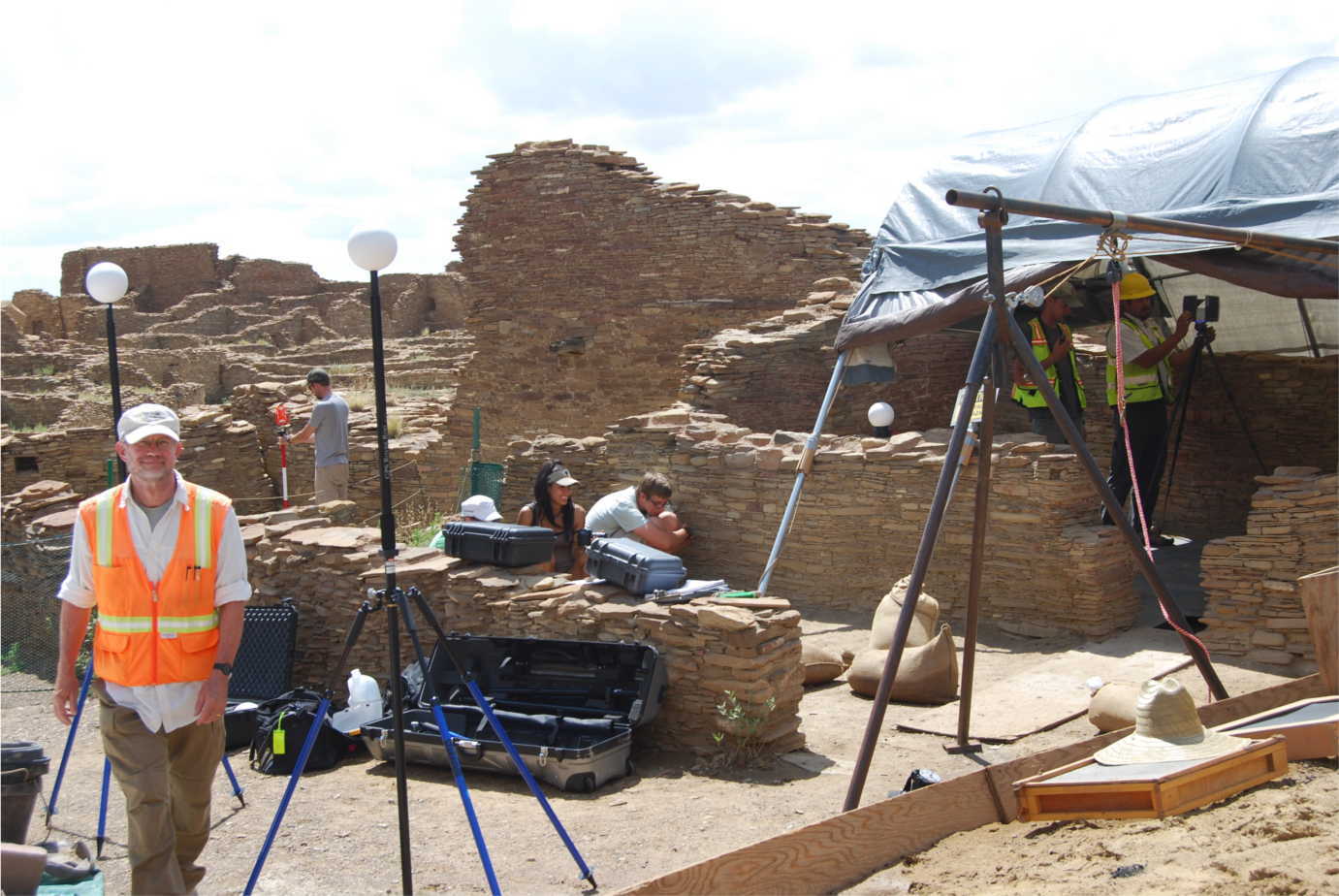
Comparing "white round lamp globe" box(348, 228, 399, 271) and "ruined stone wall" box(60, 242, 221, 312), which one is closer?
"white round lamp globe" box(348, 228, 399, 271)

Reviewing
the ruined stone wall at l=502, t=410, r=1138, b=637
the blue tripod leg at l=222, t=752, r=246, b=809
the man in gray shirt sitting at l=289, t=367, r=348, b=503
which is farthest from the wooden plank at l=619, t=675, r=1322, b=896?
the man in gray shirt sitting at l=289, t=367, r=348, b=503

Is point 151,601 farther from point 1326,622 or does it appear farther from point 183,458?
point 183,458

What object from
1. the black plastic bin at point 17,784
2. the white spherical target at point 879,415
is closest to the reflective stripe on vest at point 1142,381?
the white spherical target at point 879,415

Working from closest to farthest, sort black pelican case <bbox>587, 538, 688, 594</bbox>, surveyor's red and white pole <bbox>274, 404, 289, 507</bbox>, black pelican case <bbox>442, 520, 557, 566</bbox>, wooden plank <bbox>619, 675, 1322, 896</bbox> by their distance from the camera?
wooden plank <bbox>619, 675, 1322, 896</bbox>, black pelican case <bbox>587, 538, 688, 594</bbox>, black pelican case <bbox>442, 520, 557, 566</bbox>, surveyor's red and white pole <bbox>274, 404, 289, 507</bbox>

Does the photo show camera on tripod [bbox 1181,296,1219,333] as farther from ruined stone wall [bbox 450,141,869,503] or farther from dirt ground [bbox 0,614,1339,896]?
ruined stone wall [bbox 450,141,869,503]

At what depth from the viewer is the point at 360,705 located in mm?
7133

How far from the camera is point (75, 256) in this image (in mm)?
42031

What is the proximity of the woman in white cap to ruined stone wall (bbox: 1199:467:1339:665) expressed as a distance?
413cm

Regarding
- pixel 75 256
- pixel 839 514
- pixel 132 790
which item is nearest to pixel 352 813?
pixel 132 790

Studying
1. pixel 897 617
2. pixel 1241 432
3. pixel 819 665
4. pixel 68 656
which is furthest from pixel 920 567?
pixel 1241 432

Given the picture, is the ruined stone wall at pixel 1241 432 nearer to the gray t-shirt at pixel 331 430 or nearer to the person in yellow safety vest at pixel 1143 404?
the person in yellow safety vest at pixel 1143 404

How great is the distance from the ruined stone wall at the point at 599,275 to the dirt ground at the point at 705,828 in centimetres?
920

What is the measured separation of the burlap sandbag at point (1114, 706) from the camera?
229 inches

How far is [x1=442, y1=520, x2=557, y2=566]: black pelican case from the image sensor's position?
24.8ft
